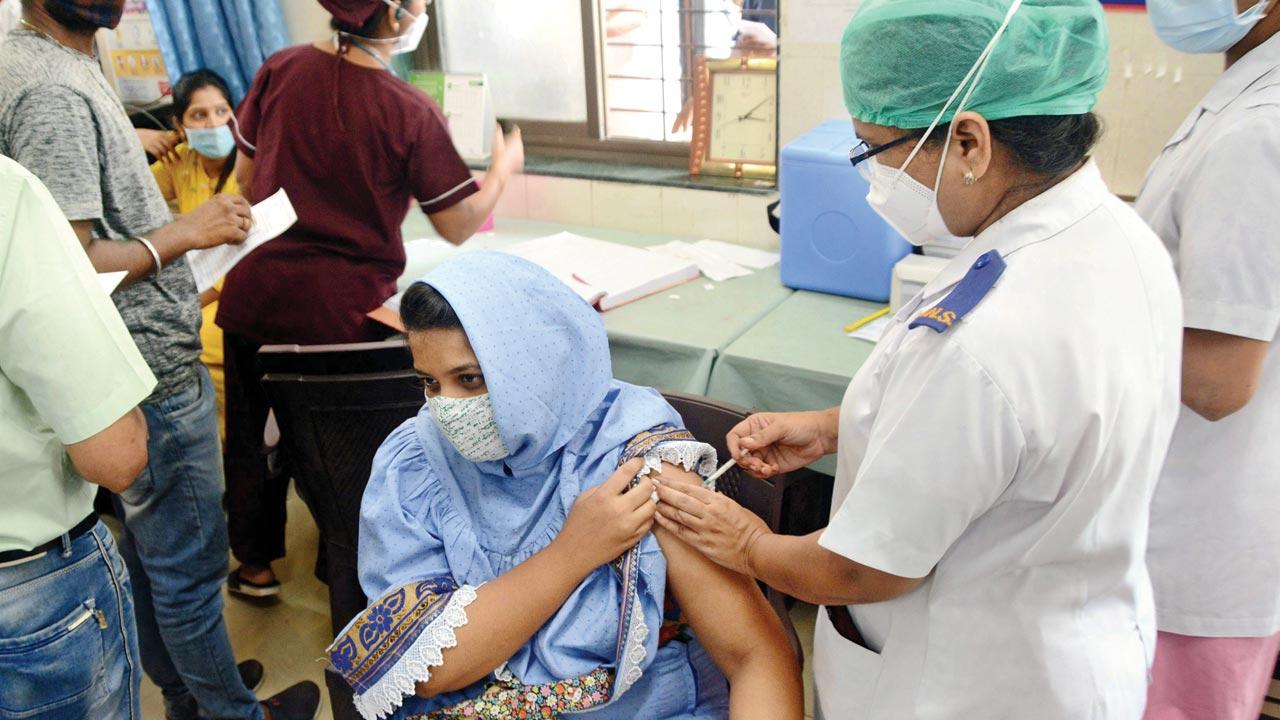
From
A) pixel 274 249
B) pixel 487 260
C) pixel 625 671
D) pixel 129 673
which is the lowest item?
pixel 129 673

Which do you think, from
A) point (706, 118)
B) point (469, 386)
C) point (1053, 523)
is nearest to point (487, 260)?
point (469, 386)

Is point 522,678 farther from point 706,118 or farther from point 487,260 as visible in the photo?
point 706,118

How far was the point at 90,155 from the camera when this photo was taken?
4.97 ft

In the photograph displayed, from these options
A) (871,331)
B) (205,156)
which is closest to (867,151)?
(871,331)

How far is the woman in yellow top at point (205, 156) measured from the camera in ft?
8.80

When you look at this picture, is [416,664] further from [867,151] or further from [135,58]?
[135,58]

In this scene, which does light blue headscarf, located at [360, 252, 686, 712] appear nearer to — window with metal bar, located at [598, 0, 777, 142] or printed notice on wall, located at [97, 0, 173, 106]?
window with metal bar, located at [598, 0, 777, 142]

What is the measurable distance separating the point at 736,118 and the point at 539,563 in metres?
1.92

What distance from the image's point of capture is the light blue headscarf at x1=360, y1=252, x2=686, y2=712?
1217 mm

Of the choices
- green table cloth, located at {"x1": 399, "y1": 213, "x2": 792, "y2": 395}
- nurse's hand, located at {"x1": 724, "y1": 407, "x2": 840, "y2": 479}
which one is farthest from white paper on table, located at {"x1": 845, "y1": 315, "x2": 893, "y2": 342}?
nurse's hand, located at {"x1": 724, "y1": 407, "x2": 840, "y2": 479}

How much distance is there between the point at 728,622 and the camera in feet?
3.99

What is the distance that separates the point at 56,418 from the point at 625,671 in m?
0.78

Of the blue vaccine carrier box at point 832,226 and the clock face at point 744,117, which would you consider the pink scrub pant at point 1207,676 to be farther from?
the clock face at point 744,117

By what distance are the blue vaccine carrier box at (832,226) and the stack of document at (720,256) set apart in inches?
8.6
